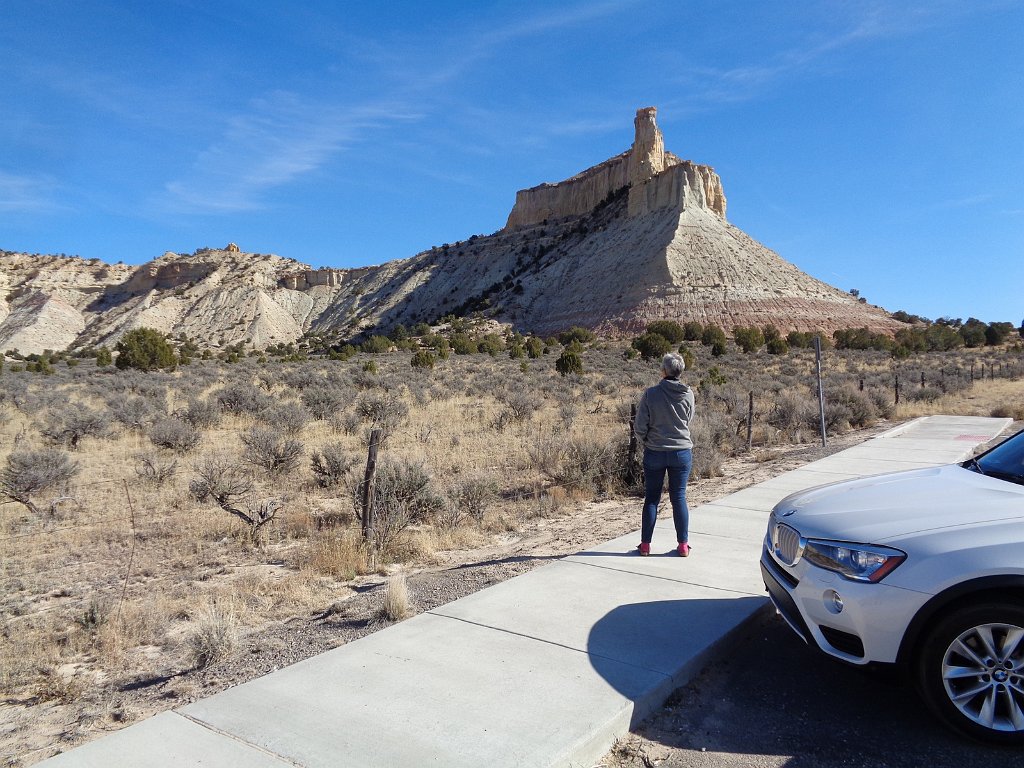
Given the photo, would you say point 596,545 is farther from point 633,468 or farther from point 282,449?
point 282,449

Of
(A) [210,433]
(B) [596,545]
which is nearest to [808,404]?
(B) [596,545]

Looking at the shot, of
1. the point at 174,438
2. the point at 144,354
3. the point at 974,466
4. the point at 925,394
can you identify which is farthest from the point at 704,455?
the point at 144,354

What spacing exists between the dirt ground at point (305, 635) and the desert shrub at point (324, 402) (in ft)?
31.6

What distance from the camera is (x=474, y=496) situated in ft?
29.4

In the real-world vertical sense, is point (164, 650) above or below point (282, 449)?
below

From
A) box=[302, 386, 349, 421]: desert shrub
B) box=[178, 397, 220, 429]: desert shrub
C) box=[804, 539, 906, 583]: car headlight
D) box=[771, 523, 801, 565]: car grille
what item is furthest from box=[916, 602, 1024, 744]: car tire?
box=[178, 397, 220, 429]: desert shrub

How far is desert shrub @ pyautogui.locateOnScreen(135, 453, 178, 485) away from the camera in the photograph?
1025cm

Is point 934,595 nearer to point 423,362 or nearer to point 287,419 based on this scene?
point 287,419

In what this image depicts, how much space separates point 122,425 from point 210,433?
7.68ft

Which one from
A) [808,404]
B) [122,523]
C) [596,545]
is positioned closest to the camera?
[596,545]

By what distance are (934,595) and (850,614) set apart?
39 centimetres

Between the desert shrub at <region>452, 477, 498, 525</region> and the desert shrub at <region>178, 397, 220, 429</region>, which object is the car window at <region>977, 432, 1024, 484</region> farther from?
the desert shrub at <region>178, 397, 220, 429</region>

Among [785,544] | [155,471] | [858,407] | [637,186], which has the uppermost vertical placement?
[637,186]

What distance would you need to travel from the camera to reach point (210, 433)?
15312 mm
